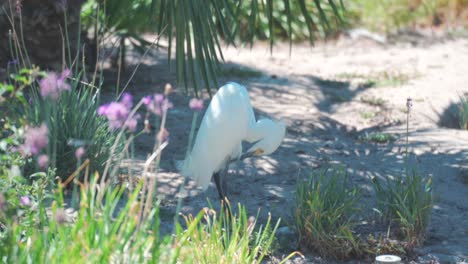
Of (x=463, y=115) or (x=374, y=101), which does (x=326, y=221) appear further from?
(x=374, y=101)

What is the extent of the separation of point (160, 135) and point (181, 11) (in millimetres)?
2658

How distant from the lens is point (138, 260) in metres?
2.67

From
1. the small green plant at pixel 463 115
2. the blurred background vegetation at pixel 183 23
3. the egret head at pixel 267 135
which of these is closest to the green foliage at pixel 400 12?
the blurred background vegetation at pixel 183 23

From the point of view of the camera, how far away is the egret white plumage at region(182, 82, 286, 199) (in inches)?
170

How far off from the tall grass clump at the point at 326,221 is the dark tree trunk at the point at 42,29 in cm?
270

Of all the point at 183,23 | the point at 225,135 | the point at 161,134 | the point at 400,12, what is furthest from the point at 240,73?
the point at 161,134

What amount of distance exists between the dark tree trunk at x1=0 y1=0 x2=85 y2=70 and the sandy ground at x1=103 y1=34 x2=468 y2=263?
2.68ft

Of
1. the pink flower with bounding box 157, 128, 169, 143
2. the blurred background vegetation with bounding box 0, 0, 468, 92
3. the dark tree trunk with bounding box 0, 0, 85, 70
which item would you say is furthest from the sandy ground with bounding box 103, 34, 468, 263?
the pink flower with bounding box 157, 128, 169, 143

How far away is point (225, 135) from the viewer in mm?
4332

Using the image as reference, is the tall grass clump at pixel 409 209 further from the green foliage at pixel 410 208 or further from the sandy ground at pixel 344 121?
the sandy ground at pixel 344 121

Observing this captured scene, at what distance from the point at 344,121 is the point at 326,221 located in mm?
2848

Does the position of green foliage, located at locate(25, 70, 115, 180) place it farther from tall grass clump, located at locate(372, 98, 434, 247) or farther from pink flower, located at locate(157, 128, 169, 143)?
pink flower, located at locate(157, 128, 169, 143)

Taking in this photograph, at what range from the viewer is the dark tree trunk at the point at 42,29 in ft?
20.1

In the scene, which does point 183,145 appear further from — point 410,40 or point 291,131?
point 410,40
